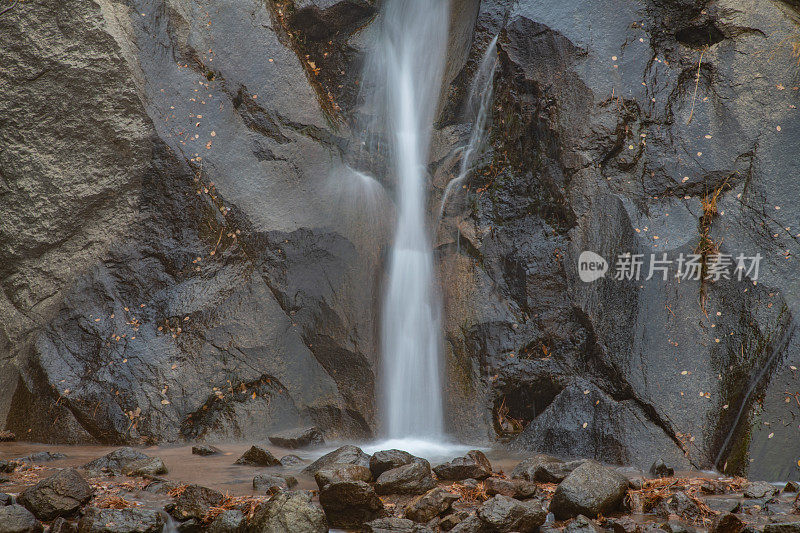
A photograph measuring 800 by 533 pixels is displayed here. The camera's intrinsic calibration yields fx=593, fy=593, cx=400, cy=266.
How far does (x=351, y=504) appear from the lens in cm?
390

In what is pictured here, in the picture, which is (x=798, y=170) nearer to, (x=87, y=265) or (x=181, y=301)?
(x=181, y=301)

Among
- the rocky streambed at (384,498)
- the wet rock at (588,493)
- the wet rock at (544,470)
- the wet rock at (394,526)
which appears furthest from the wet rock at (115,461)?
the wet rock at (588,493)

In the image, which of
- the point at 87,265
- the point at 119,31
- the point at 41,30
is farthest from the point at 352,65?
the point at 87,265

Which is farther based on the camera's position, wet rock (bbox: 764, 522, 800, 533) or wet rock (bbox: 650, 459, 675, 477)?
wet rock (bbox: 650, 459, 675, 477)

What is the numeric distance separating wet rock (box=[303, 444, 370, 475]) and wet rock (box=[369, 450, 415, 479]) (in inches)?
8.3

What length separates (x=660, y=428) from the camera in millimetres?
5383

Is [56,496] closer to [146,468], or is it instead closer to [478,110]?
[146,468]

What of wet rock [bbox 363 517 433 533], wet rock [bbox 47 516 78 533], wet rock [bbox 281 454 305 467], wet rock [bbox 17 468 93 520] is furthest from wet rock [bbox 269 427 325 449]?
wet rock [bbox 47 516 78 533]

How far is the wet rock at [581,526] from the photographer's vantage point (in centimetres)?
365

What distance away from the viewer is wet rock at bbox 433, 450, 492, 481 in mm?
4664

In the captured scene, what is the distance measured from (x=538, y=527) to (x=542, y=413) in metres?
2.26

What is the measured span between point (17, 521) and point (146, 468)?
119 cm

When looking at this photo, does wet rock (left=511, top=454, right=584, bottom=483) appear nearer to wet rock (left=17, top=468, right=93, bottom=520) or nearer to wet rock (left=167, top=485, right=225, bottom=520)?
wet rock (left=167, top=485, right=225, bottom=520)

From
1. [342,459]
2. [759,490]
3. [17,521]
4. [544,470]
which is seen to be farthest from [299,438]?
[759,490]
